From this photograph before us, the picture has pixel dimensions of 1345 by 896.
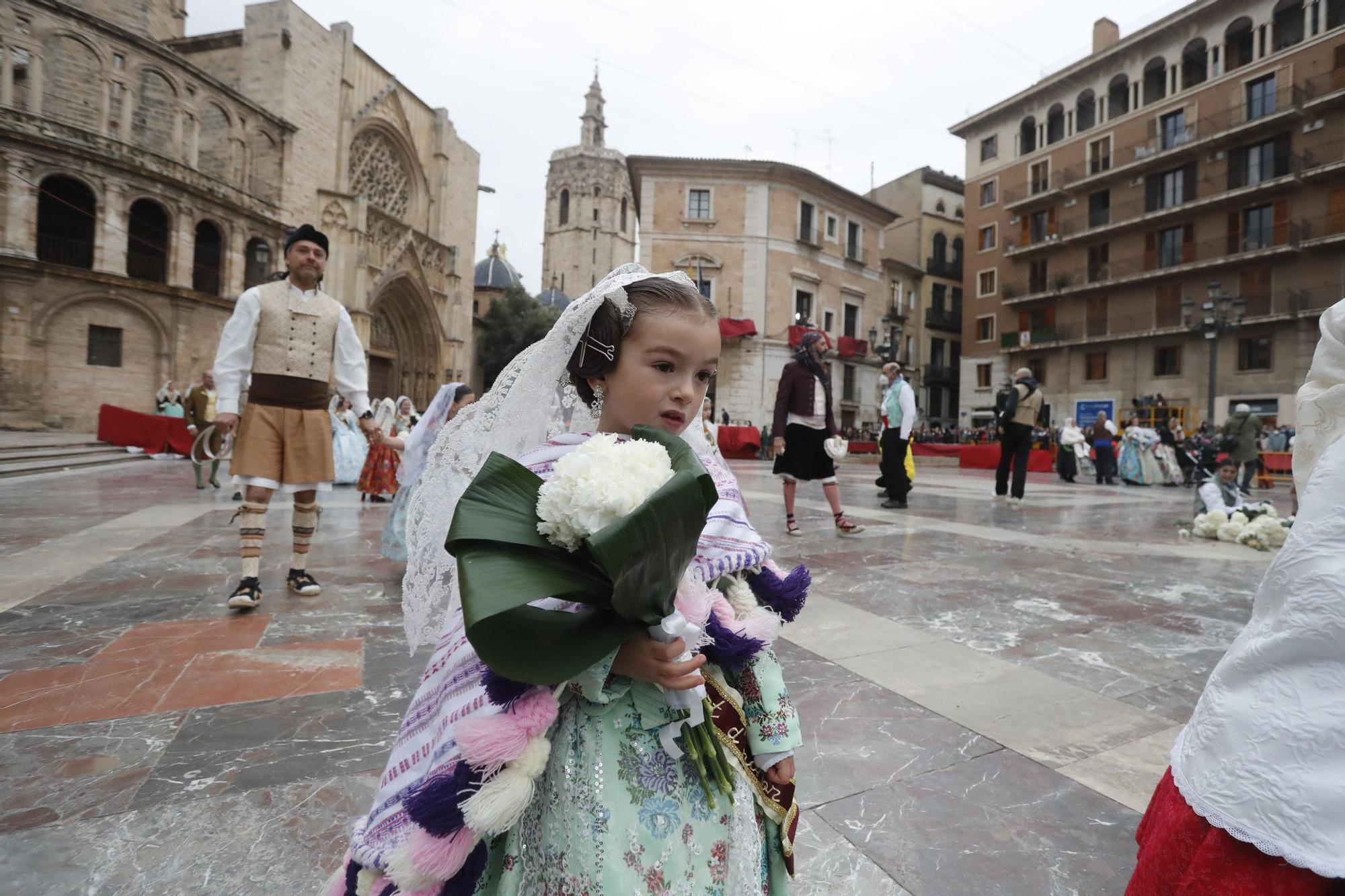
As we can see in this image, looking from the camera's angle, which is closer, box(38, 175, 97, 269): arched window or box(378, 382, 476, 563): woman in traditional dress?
box(378, 382, 476, 563): woman in traditional dress

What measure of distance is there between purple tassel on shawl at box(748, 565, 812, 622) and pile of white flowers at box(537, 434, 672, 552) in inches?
17.9

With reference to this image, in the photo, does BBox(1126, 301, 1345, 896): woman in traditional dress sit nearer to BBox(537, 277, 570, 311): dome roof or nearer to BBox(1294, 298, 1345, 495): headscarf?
BBox(1294, 298, 1345, 495): headscarf

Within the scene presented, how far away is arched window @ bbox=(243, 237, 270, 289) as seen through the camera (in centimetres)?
2327

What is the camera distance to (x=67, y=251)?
65.4 feet

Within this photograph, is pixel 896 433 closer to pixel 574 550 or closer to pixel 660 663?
pixel 660 663

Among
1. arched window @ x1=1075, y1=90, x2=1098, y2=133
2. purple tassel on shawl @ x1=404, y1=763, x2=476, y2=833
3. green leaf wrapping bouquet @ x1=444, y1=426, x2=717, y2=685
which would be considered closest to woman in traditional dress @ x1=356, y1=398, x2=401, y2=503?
purple tassel on shawl @ x1=404, y1=763, x2=476, y2=833

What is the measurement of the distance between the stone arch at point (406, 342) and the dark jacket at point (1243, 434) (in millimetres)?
27544

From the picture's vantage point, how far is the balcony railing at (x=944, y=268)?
3894 centimetres

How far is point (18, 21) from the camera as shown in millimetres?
18328

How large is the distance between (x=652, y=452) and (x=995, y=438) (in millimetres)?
28131

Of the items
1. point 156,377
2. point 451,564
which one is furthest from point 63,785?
point 156,377

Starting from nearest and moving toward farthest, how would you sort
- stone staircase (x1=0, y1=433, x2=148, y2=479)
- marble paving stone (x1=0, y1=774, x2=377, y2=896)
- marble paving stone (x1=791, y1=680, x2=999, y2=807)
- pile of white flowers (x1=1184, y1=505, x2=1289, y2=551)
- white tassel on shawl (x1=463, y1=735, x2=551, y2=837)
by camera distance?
white tassel on shawl (x1=463, y1=735, x2=551, y2=837)
marble paving stone (x1=0, y1=774, x2=377, y2=896)
marble paving stone (x1=791, y1=680, x2=999, y2=807)
pile of white flowers (x1=1184, y1=505, x2=1289, y2=551)
stone staircase (x1=0, y1=433, x2=148, y2=479)

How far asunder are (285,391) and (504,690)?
353 centimetres

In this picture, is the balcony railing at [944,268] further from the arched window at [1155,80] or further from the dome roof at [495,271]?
the dome roof at [495,271]
